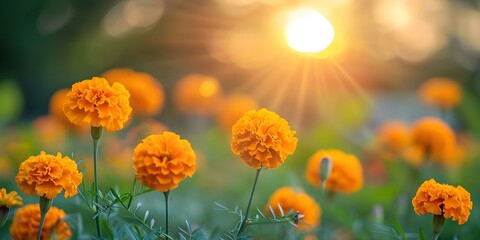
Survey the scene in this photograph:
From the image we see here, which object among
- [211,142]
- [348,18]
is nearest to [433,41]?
[348,18]

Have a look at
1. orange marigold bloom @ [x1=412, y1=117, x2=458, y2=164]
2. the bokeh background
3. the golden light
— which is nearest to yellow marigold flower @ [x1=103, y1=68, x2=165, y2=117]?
the bokeh background

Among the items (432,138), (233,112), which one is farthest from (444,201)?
(233,112)

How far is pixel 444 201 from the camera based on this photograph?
114 centimetres

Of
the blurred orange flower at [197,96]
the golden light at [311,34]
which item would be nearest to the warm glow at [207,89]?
the blurred orange flower at [197,96]

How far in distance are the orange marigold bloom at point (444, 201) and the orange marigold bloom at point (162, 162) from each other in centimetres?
42

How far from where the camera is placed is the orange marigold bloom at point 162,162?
3.51 ft

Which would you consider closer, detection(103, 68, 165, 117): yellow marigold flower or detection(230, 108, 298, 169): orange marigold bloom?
detection(230, 108, 298, 169): orange marigold bloom

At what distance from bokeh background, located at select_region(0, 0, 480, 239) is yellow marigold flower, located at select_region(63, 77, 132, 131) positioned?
131 cm

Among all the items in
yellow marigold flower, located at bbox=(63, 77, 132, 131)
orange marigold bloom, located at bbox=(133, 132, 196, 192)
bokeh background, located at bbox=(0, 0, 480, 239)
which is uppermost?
yellow marigold flower, located at bbox=(63, 77, 132, 131)

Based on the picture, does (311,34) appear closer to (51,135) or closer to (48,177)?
(51,135)

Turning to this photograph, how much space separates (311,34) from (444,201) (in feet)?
10.6

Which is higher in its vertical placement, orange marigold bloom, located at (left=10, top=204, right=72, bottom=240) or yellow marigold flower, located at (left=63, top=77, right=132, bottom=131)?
yellow marigold flower, located at (left=63, top=77, right=132, bottom=131)

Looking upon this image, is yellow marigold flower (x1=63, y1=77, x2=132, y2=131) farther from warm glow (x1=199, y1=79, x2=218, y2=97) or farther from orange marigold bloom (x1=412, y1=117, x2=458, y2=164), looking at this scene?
warm glow (x1=199, y1=79, x2=218, y2=97)

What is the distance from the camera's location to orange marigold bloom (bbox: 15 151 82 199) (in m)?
1.11
